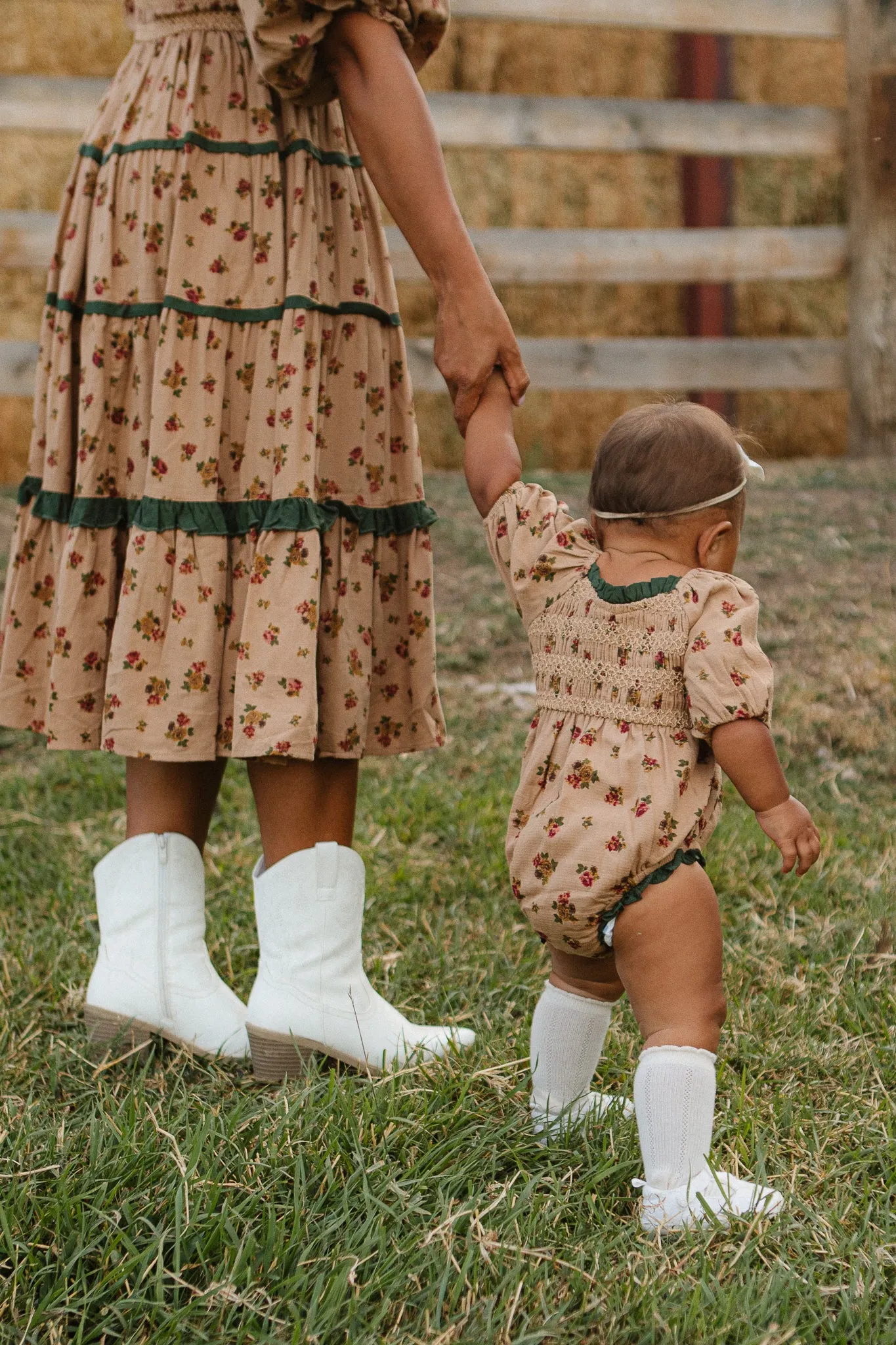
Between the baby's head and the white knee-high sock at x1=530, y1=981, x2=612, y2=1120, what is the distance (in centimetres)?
51

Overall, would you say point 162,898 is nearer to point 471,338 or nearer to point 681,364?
point 471,338

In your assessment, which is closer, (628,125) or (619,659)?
(619,659)

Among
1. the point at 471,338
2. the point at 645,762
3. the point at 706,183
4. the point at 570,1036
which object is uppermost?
the point at 471,338

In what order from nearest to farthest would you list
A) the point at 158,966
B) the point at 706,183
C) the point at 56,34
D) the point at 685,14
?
the point at 158,966, the point at 56,34, the point at 685,14, the point at 706,183

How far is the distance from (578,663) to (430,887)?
3.34 ft

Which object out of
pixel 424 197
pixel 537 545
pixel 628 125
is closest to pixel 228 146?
pixel 424 197

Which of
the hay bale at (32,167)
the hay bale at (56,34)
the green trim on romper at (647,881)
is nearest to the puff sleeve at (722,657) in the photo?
the green trim on romper at (647,881)

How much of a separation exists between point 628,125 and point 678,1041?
15.2 ft

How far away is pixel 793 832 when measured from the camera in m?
1.39

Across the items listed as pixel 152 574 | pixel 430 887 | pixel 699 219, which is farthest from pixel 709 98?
pixel 152 574

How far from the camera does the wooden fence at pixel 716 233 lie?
5.20 m

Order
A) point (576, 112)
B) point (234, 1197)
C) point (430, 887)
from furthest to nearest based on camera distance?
1. point (576, 112)
2. point (430, 887)
3. point (234, 1197)

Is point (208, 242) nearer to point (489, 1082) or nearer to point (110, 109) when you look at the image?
point (110, 109)

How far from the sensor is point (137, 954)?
180 centimetres
